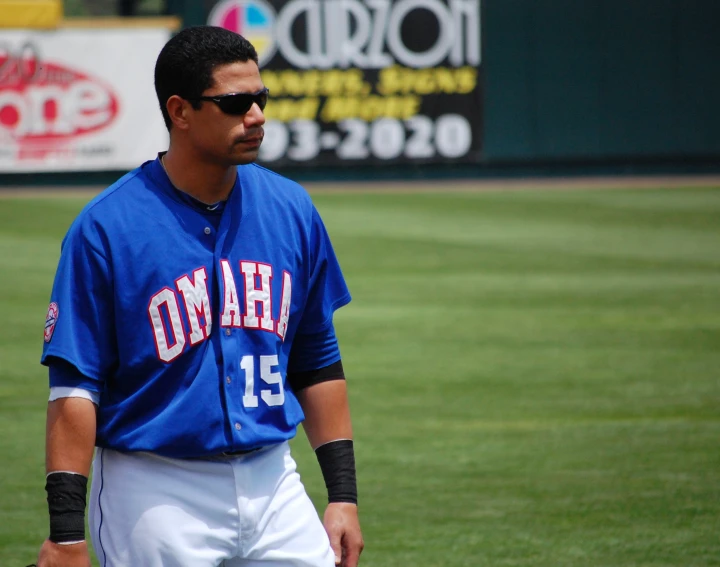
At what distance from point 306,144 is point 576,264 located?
1075 centimetres

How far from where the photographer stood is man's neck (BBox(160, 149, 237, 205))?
2602 millimetres

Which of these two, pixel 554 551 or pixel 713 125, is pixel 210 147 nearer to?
pixel 554 551

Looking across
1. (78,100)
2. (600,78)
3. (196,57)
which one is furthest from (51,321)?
(600,78)

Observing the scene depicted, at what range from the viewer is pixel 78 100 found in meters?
22.5

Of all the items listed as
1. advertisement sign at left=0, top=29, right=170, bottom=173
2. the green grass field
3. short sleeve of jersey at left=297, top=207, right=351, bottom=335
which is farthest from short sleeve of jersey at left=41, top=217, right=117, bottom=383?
advertisement sign at left=0, top=29, right=170, bottom=173

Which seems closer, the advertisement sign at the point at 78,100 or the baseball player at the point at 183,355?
the baseball player at the point at 183,355

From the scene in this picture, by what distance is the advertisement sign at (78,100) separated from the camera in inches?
875

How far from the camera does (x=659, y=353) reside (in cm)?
900

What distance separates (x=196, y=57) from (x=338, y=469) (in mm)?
969

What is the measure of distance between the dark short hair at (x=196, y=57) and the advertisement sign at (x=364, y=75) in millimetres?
20964

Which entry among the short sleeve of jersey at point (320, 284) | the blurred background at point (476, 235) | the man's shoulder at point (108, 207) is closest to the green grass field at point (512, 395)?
the blurred background at point (476, 235)

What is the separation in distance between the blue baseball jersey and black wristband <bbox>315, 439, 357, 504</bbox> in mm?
170

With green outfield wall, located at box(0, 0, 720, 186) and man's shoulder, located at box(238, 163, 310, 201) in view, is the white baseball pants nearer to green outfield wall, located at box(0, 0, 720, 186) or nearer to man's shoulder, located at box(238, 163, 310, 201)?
man's shoulder, located at box(238, 163, 310, 201)

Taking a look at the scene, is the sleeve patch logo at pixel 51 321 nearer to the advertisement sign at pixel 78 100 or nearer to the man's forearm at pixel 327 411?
the man's forearm at pixel 327 411
